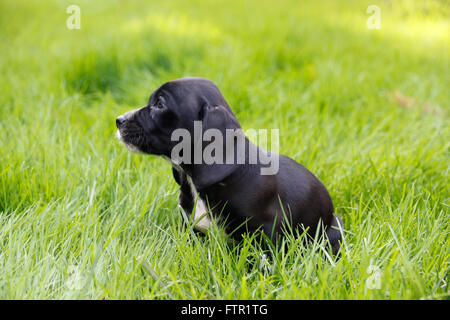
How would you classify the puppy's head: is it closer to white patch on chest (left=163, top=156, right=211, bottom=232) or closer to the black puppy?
the black puppy

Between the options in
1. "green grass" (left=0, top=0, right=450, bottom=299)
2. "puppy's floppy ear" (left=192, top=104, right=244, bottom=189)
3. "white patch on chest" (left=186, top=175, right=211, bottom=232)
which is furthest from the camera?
"white patch on chest" (left=186, top=175, right=211, bottom=232)

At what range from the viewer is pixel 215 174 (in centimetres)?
204

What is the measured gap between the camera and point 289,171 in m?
2.40

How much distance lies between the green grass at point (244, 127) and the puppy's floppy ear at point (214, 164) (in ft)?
0.95

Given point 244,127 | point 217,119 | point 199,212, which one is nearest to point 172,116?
point 217,119

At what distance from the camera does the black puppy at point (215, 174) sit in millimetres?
2088

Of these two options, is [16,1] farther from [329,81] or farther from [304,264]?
[304,264]

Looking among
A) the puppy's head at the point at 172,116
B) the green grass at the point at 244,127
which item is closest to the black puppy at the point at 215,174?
the puppy's head at the point at 172,116

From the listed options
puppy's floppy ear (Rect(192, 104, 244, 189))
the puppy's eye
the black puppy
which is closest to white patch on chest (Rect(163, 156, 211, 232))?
the black puppy

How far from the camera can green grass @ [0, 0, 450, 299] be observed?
1.92m

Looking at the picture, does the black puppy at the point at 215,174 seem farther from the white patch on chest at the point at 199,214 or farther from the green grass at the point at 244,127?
the green grass at the point at 244,127
